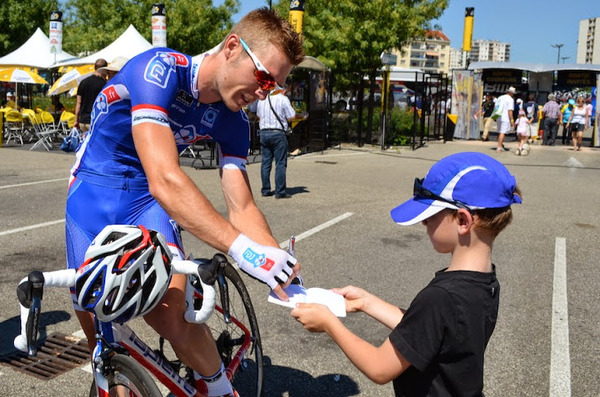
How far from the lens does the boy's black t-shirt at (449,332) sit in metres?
2.01

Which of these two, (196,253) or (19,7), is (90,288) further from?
(19,7)

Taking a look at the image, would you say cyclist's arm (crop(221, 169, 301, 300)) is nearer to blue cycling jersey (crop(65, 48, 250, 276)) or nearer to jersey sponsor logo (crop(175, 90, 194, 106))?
blue cycling jersey (crop(65, 48, 250, 276))

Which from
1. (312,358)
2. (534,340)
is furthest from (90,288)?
(534,340)

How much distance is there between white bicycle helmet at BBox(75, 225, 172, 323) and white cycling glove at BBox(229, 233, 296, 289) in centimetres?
29

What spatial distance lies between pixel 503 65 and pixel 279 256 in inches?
1088

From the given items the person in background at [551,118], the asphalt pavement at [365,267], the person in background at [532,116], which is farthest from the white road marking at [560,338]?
the person in background at [532,116]

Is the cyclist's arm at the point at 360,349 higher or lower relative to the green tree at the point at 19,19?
lower

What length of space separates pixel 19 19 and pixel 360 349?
1856 inches

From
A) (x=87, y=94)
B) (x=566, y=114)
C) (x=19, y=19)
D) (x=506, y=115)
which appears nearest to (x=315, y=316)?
(x=87, y=94)

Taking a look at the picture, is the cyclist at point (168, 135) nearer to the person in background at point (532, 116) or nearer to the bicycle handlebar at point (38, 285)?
the bicycle handlebar at point (38, 285)

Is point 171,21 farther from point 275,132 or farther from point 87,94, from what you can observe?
point 275,132

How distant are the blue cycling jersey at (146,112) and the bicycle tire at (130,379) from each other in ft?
2.71

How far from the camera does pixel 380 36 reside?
19625 mm

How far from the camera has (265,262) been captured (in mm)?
2186
